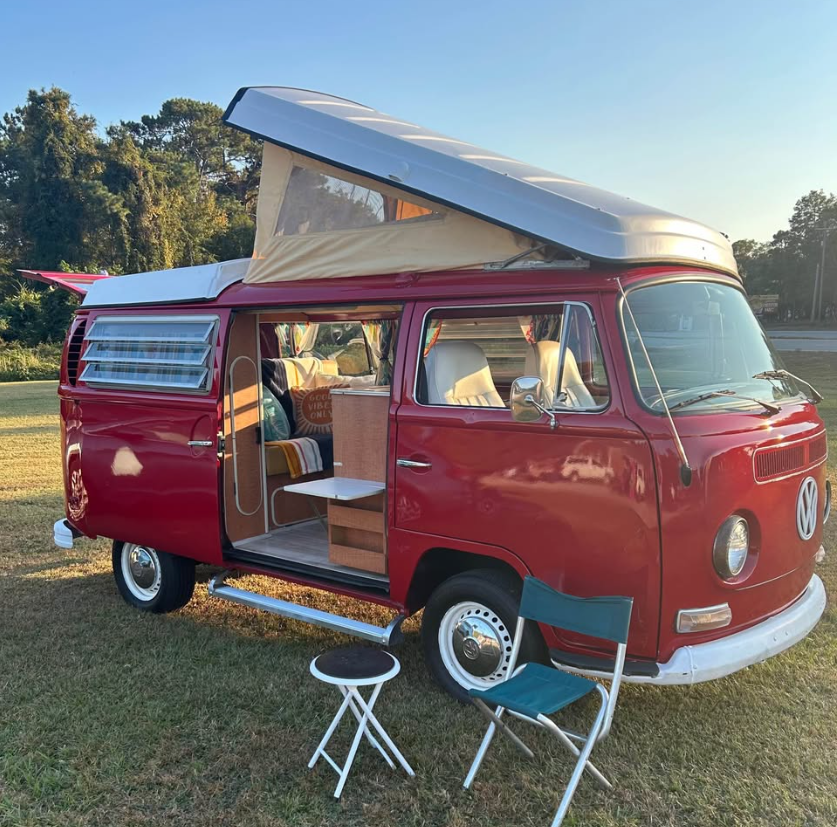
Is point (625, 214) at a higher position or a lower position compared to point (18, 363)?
higher

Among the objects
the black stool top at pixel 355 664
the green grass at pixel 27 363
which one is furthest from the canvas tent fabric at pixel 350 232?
the green grass at pixel 27 363

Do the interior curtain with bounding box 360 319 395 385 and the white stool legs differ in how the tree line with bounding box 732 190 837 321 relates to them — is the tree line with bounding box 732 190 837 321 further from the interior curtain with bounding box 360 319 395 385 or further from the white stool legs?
the white stool legs

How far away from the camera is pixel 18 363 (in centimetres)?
2981

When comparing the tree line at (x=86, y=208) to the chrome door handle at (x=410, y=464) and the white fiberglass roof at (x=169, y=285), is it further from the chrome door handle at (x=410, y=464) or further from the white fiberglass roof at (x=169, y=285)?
the chrome door handle at (x=410, y=464)

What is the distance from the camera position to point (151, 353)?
18.0 ft

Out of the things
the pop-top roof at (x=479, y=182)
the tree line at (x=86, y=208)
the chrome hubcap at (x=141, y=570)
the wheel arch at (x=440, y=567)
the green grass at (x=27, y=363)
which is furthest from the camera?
the tree line at (x=86, y=208)

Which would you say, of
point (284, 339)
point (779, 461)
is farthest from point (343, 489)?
point (284, 339)

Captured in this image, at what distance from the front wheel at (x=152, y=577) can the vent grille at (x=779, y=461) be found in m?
3.97

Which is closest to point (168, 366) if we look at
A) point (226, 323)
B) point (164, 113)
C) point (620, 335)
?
point (226, 323)

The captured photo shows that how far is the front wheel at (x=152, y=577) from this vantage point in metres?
5.52

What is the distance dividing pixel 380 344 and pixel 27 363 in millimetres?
27605

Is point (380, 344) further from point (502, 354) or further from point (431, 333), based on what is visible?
point (431, 333)

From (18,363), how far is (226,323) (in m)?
28.8

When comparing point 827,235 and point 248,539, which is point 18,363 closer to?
point 248,539
